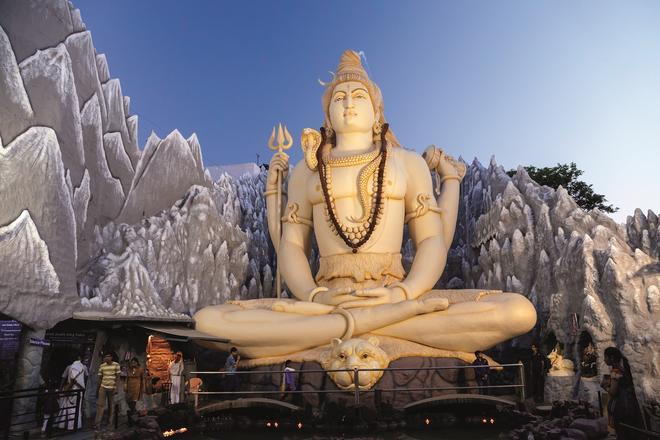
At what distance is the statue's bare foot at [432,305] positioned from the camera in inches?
306

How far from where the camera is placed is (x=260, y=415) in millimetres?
6910

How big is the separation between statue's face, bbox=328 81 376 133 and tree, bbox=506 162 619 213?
40.5ft

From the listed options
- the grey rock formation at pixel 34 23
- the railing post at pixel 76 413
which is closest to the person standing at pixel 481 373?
the railing post at pixel 76 413

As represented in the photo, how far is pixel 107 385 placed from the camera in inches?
262

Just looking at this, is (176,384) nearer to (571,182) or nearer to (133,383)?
(133,383)

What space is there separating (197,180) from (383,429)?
7.85 metres

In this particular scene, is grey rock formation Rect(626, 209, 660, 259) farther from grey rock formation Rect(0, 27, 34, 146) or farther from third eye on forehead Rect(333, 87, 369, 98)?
grey rock formation Rect(0, 27, 34, 146)

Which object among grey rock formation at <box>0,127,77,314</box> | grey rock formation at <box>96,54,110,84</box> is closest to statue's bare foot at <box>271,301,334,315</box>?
grey rock formation at <box>0,127,77,314</box>

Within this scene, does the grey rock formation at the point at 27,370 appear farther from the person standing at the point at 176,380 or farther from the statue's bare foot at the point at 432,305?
the statue's bare foot at the point at 432,305

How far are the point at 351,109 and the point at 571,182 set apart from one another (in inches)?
571

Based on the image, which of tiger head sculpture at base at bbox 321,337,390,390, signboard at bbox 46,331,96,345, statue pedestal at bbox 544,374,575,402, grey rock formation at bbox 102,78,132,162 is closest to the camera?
tiger head sculpture at base at bbox 321,337,390,390

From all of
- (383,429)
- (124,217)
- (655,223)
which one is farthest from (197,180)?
(655,223)

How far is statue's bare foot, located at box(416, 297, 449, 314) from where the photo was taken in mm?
7762

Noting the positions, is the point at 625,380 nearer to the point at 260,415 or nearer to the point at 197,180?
the point at 260,415
